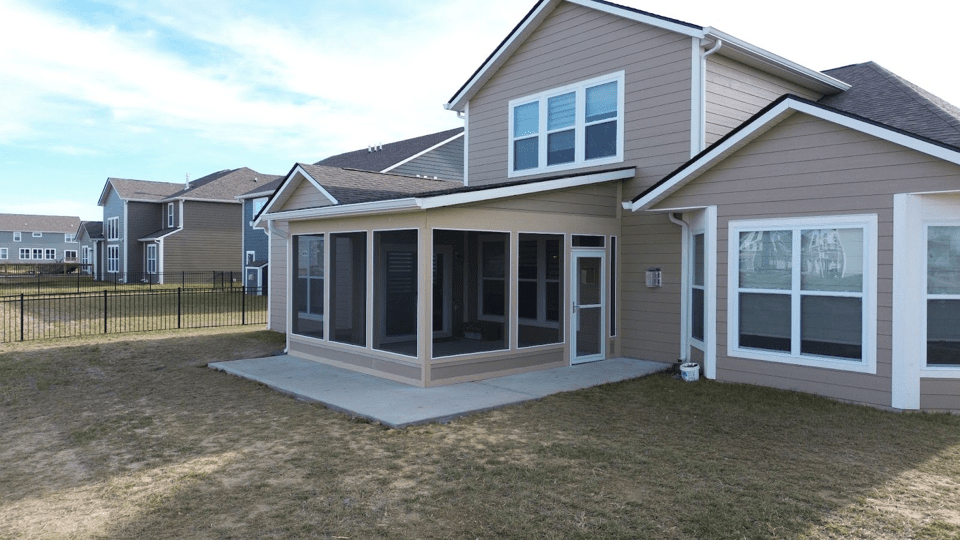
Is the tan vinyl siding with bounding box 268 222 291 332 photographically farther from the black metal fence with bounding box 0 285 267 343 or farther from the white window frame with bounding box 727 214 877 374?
the white window frame with bounding box 727 214 877 374

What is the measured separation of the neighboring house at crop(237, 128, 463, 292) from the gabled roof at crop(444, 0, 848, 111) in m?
9.43

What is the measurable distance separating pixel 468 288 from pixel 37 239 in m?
73.6

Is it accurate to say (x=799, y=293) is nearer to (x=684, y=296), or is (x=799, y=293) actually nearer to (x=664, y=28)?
(x=684, y=296)

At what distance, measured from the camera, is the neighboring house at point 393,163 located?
23.2 metres

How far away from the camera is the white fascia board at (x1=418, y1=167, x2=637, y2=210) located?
8195 mm

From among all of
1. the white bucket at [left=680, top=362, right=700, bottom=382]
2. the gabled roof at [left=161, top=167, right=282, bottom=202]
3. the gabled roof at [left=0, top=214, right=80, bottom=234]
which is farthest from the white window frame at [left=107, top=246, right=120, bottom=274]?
the white bucket at [left=680, top=362, right=700, bottom=382]

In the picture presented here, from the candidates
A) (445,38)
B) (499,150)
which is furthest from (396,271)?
(445,38)

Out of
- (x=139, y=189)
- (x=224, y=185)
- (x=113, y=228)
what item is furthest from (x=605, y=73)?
(x=113, y=228)

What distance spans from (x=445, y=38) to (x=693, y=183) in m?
7.14

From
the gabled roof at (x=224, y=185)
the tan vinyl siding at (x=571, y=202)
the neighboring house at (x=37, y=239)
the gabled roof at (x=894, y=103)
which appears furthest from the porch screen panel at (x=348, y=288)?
the neighboring house at (x=37, y=239)

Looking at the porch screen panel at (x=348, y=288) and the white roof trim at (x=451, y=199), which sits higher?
the white roof trim at (x=451, y=199)

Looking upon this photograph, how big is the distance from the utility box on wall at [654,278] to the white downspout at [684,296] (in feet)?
1.23

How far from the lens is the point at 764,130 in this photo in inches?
324

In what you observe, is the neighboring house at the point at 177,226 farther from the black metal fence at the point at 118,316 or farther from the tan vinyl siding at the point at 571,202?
the tan vinyl siding at the point at 571,202
